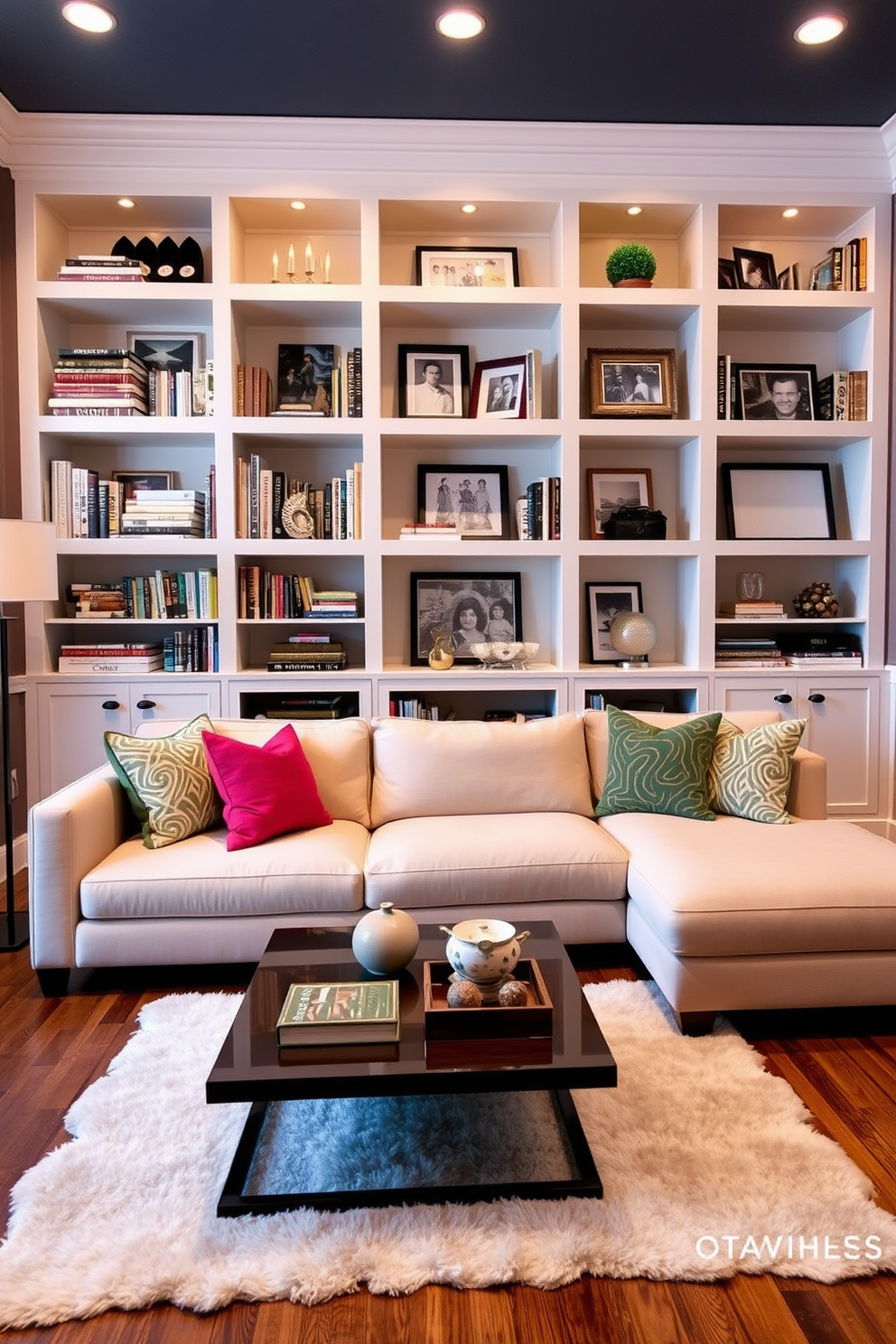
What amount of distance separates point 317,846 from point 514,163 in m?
3.10

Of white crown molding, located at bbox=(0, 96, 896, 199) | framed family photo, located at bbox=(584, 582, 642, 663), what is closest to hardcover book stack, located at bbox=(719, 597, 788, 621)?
framed family photo, located at bbox=(584, 582, 642, 663)

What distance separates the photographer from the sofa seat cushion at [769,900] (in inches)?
89.0

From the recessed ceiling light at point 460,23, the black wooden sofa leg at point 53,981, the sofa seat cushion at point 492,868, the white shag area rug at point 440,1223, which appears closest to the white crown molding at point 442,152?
the recessed ceiling light at point 460,23

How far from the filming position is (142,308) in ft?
13.0

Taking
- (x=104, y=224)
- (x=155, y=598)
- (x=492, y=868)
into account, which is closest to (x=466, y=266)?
(x=104, y=224)

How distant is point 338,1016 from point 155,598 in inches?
108

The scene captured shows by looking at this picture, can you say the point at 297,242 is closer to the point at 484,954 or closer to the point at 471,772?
the point at 471,772

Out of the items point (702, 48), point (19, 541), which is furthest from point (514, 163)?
point (19, 541)

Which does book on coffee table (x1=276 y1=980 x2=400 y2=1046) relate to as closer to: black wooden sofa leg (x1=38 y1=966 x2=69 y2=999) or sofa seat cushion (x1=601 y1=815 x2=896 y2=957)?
sofa seat cushion (x1=601 y1=815 x2=896 y2=957)

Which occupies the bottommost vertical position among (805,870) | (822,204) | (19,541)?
(805,870)

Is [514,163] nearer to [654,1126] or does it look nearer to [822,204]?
[822,204]

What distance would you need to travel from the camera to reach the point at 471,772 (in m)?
3.11

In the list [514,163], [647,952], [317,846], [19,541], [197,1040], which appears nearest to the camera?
[197,1040]

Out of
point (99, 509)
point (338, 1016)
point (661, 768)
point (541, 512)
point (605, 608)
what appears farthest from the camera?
point (605, 608)
